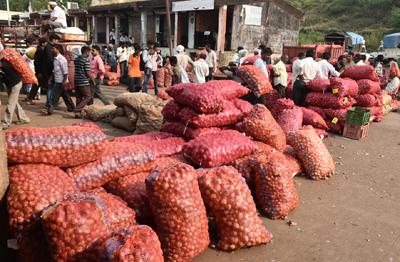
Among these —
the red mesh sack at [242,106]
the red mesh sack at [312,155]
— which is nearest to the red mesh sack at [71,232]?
the red mesh sack at [242,106]

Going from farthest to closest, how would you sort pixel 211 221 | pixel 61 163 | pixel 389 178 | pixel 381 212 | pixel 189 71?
pixel 189 71 < pixel 389 178 < pixel 381 212 < pixel 211 221 < pixel 61 163

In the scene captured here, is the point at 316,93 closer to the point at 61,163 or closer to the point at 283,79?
the point at 283,79

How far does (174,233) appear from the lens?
2.54 m

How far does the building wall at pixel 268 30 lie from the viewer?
15.9m

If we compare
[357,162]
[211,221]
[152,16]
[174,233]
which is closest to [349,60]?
[357,162]

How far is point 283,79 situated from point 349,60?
355cm

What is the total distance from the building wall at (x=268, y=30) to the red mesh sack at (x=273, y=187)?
44.1ft

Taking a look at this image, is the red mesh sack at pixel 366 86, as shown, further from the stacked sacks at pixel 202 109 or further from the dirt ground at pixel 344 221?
the stacked sacks at pixel 202 109

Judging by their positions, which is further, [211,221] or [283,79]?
[283,79]

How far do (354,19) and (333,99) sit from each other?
115 feet

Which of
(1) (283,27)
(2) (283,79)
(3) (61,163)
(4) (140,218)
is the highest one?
(1) (283,27)

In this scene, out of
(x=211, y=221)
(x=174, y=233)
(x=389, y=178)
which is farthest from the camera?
(x=389, y=178)

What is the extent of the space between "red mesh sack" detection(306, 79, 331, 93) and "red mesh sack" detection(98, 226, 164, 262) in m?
6.06

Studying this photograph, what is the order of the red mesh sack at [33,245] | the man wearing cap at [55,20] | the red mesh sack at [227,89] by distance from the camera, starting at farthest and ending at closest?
the man wearing cap at [55,20] → the red mesh sack at [227,89] → the red mesh sack at [33,245]
